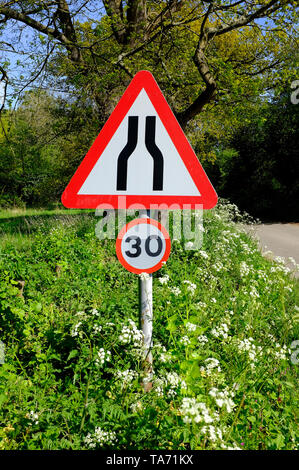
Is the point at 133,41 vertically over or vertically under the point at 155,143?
over

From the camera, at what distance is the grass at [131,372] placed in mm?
1797

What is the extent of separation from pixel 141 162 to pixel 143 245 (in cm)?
50

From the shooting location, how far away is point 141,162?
2.00 m

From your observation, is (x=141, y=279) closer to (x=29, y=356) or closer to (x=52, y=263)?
(x=29, y=356)

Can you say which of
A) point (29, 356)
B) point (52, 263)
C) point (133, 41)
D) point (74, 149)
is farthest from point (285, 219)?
point (29, 356)

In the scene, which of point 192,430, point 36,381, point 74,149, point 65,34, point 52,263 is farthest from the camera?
point 74,149

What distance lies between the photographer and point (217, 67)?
23.2 feet

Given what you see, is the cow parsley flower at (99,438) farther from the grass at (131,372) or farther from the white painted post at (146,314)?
the white painted post at (146,314)

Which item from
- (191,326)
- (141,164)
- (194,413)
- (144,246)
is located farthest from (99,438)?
(141,164)

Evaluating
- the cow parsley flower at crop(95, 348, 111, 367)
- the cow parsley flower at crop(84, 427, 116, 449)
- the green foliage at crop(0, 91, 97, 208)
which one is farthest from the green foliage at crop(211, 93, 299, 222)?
the cow parsley flower at crop(84, 427, 116, 449)

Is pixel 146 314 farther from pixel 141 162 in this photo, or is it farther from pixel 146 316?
pixel 141 162

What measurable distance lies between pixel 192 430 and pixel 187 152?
1.48 metres

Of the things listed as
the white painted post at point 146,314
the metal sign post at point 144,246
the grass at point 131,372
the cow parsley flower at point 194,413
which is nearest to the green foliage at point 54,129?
the grass at point 131,372

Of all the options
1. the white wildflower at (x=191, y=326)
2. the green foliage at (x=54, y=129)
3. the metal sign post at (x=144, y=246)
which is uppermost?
the green foliage at (x=54, y=129)
